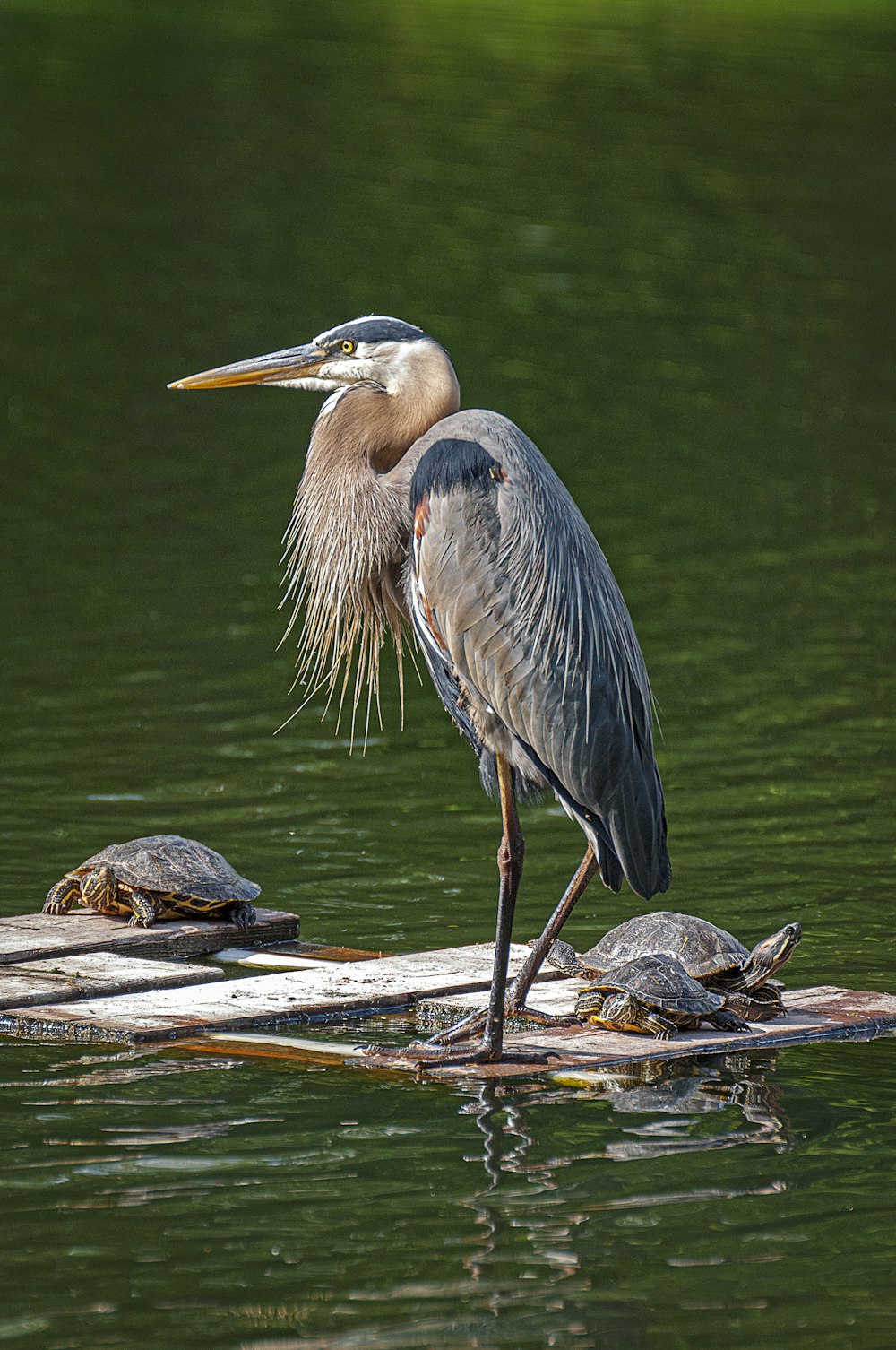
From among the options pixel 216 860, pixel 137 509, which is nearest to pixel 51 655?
pixel 137 509

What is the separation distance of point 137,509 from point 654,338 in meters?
8.79

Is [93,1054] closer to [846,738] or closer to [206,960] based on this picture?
[206,960]

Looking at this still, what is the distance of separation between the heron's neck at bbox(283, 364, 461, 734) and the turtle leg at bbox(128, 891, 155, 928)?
1521mm

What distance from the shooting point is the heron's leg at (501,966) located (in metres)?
7.53

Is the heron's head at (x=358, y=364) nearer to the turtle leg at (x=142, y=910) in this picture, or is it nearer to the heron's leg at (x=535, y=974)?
the heron's leg at (x=535, y=974)

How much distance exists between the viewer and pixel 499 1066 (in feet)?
24.8

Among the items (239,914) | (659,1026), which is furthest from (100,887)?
(659,1026)

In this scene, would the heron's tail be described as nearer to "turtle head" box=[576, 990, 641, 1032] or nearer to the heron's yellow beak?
"turtle head" box=[576, 990, 641, 1032]

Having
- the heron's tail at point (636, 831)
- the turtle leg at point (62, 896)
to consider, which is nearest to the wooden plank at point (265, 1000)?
the heron's tail at point (636, 831)

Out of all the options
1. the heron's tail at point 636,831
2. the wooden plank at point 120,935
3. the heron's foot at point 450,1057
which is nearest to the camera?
the heron's foot at point 450,1057

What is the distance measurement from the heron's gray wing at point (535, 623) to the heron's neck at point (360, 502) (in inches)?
11.0

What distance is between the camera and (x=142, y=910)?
9305 mm

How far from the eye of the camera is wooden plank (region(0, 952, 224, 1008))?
26.6ft

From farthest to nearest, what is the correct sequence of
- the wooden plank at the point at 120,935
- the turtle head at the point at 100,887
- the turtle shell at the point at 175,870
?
1. the turtle head at the point at 100,887
2. the turtle shell at the point at 175,870
3. the wooden plank at the point at 120,935
